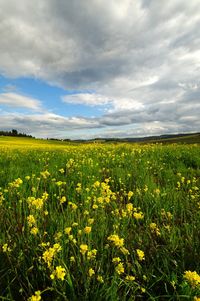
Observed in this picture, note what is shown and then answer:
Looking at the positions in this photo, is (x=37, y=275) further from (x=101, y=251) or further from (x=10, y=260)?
(x=101, y=251)

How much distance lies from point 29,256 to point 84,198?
1963 mm

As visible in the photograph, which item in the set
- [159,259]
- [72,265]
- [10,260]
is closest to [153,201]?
[159,259]

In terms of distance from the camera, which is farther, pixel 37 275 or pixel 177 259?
pixel 177 259

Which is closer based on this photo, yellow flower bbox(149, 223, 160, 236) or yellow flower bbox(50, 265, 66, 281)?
yellow flower bbox(50, 265, 66, 281)

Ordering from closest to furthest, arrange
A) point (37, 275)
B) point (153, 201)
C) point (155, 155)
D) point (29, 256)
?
point (37, 275)
point (29, 256)
point (153, 201)
point (155, 155)

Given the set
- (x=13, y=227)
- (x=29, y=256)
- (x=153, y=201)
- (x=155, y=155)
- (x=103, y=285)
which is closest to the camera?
(x=103, y=285)

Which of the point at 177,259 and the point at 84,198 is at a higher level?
the point at 84,198

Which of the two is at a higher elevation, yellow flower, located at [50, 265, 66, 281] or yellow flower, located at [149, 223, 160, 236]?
yellow flower, located at [50, 265, 66, 281]

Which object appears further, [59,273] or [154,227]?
[154,227]

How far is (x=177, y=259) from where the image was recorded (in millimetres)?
2854

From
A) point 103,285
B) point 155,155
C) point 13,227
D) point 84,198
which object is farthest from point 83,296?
point 155,155

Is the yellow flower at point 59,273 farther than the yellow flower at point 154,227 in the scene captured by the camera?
No

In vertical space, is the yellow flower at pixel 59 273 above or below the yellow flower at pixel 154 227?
above

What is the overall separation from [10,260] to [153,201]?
2729mm
